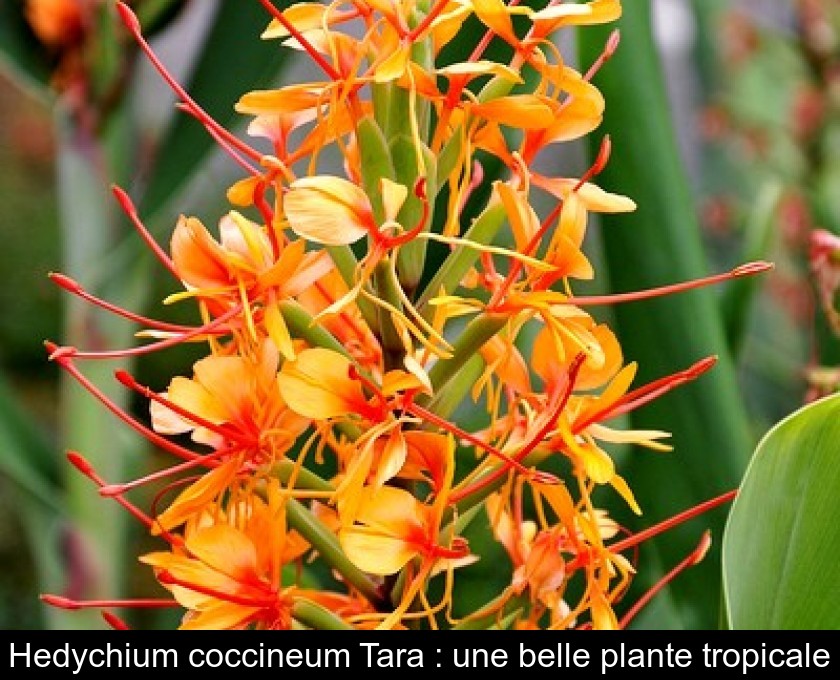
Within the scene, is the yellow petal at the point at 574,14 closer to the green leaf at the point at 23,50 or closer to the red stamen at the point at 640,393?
the red stamen at the point at 640,393

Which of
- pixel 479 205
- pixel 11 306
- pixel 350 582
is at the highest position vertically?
pixel 479 205

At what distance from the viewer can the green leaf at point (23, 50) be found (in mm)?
886

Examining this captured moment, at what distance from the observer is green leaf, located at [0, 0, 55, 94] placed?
89 cm

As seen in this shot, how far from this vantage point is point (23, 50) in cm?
89

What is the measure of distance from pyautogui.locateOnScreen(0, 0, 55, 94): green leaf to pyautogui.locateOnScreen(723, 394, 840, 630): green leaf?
0.58m

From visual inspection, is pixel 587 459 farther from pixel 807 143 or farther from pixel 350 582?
pixel 807 143

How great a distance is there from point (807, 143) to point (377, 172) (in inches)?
43.6

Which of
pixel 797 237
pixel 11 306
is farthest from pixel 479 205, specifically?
pixel 11 306

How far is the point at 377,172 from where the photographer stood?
1.51 ft

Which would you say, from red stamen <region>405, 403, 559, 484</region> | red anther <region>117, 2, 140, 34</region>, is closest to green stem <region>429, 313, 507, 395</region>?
red stamen <region>405, 403, 559, 484</region>

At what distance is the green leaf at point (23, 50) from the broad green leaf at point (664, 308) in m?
0.39

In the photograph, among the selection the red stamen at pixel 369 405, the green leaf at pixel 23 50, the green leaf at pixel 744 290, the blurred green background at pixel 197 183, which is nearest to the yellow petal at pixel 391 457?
the red stamen at pixel 369 405

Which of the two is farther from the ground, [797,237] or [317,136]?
[317,136]

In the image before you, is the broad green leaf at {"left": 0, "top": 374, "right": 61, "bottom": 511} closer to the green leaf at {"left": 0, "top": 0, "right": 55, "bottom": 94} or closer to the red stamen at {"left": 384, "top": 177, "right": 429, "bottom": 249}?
the green leaf at {"left": 0, "top": 0, "right": 55, "bottom": 94}
